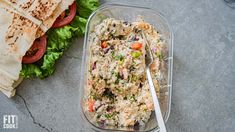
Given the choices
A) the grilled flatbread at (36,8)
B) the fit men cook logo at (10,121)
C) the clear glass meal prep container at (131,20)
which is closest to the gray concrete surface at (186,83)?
the fit men cook logo at (10,121)

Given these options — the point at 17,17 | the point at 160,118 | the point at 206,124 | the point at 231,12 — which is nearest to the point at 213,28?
the point at 231,12

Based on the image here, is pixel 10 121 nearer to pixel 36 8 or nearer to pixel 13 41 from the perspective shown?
pixel 13 41

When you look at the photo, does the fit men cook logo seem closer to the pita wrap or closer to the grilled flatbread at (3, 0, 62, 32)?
the pita wrap

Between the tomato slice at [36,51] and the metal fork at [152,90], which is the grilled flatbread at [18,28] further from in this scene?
the metal fork at [152,90]

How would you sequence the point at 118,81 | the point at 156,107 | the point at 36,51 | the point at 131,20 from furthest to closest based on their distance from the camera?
the point at 131,20 < the point at 36,51 < the point at 118,81 < the point at 156,107

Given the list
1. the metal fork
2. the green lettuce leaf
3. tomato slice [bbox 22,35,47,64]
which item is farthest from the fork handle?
tomato slice [bbox 22,35,47,64]

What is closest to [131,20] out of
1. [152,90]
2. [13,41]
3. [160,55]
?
[160,55]
